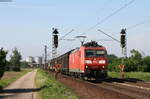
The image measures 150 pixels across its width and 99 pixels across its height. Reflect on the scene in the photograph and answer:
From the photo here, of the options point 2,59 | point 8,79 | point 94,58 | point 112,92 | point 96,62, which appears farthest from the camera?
point 8,79

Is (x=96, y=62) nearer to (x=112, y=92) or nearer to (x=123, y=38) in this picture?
(x=123, y=38)

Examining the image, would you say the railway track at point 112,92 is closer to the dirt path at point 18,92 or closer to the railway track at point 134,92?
the railway track at point 134,92

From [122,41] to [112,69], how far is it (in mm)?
59854

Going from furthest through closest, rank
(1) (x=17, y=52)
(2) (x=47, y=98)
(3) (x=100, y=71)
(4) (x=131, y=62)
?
(1) (x=17, y=52) → (4) (x=131, y=62) → (3) (x=100, y=71) → (2) (x=47, y=98)

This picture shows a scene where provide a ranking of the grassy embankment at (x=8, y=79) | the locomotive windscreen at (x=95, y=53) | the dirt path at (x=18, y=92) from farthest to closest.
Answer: the grassy embankment at (x=8, y=79) → the locomotive windscreen at (x=95, y=53) → the dirt path at (x=18, y=92)

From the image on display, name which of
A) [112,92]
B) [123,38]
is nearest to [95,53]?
[123,38]

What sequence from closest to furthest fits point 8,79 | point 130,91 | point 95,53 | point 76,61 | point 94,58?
1. point 130,91
2. point 94,58
3. point 95,53
4. point 76,61
5. point 8,79

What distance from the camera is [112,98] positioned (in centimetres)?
1870

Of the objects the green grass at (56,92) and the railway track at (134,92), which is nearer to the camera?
the railway track at (134,92)

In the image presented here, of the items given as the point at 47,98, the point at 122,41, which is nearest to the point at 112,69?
the point at 122,41

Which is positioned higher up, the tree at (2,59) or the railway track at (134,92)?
the tree at (2,59)

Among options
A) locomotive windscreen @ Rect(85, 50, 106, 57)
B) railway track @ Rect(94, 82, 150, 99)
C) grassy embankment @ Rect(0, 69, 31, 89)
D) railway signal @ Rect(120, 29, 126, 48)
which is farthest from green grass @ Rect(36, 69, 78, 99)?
railway signal @ Rect(120, 29, 126, 48)

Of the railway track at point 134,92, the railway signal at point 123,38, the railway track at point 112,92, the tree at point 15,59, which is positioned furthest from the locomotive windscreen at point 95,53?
the tree at point 15,59

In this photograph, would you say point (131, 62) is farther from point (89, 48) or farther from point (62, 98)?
point (62, 98)
